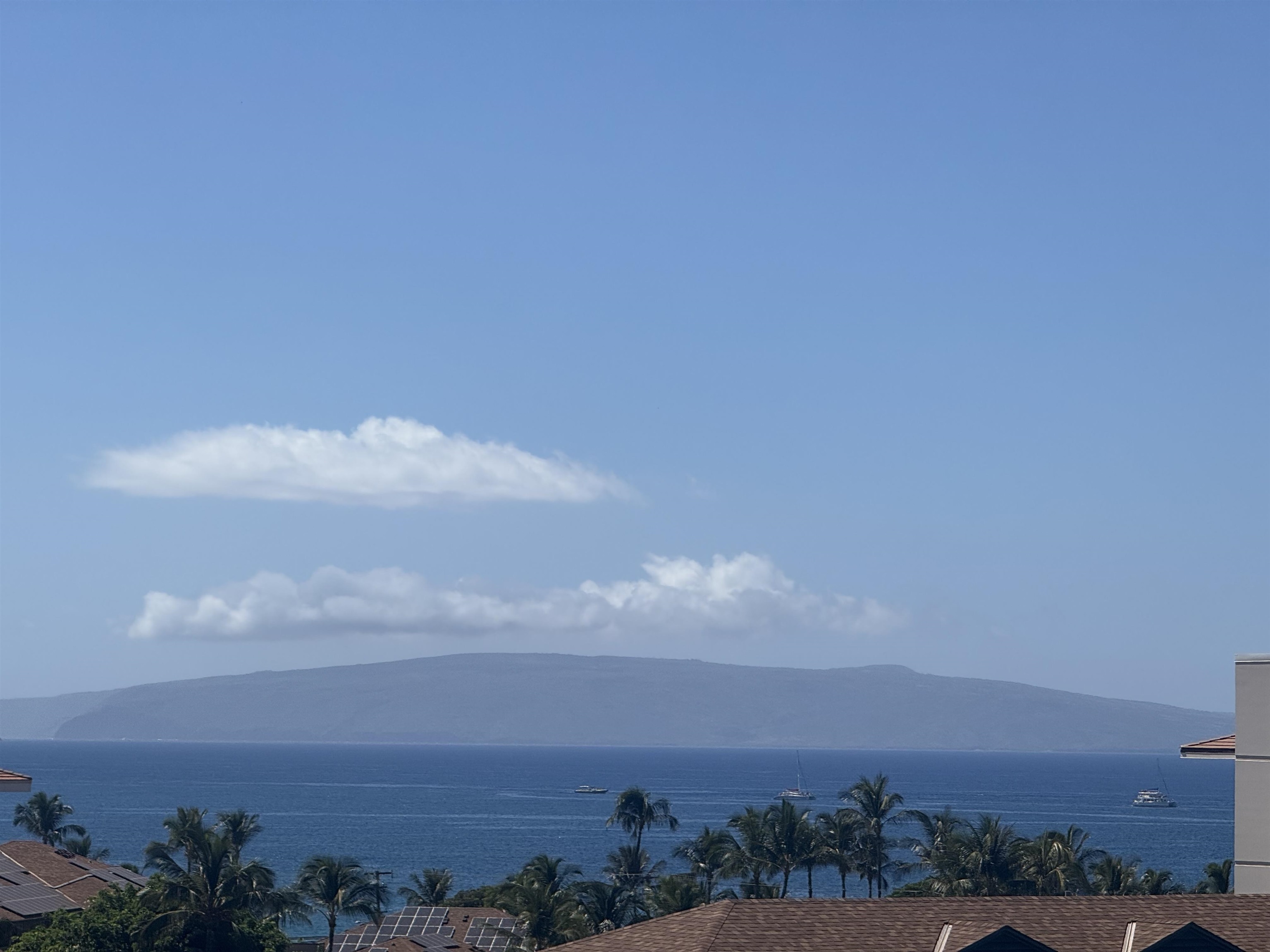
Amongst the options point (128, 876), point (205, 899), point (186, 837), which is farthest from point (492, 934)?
point (205, 899)

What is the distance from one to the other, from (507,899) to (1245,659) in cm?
3766

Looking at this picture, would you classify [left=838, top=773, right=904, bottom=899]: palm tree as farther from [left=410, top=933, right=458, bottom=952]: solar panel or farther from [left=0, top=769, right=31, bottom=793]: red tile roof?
[left=0, top=769, right=31, bottom=793]: red tile roof

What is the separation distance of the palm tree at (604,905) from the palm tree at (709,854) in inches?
386

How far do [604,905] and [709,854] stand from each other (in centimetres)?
1392

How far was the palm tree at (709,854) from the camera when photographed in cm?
7575

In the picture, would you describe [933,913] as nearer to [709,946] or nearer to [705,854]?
[709,946]

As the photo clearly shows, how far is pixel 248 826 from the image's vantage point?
67.9 metres

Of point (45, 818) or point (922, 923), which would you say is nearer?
point (922, 923)

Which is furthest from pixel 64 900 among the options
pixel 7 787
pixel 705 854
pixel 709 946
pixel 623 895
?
pixel 709 946

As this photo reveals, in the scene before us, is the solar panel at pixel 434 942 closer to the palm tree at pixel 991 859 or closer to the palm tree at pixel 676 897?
the palm tree at pixel 676 897

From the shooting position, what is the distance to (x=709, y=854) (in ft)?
251

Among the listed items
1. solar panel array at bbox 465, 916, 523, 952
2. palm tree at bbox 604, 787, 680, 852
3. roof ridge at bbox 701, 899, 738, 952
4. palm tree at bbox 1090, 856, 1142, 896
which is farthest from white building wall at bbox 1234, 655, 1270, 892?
palm tree at bbox 604, 787, 680, 852

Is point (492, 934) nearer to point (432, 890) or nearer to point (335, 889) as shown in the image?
point (335, 889)

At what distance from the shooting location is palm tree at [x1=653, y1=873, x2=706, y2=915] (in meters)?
60.2
